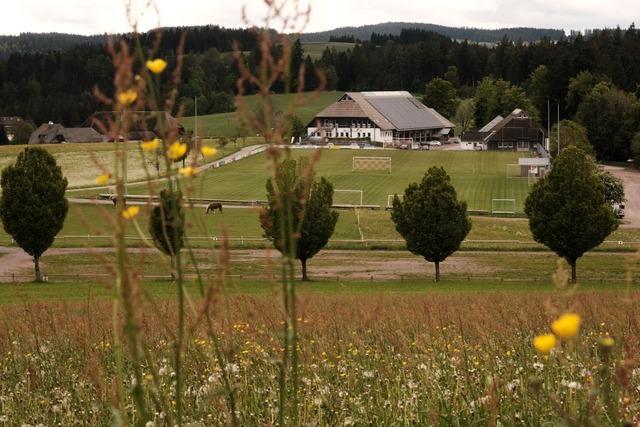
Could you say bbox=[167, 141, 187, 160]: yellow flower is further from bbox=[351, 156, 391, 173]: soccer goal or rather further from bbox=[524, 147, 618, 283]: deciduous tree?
bbox=[351, 156, 391, 173]: soccer goal

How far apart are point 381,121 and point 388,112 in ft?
12.7

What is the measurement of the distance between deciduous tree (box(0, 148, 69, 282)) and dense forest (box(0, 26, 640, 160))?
56.9 metres

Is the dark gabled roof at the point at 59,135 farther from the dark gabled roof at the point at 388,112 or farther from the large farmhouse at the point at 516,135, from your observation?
the large farmhouse at the point at 516,135

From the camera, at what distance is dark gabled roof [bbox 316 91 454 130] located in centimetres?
12525

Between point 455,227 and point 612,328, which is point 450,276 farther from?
point 612,328

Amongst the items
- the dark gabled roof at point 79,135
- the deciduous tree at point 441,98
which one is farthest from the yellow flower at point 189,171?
the deciduous tree at point 441,98

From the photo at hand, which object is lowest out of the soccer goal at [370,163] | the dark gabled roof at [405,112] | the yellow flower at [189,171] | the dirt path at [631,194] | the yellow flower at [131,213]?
the dirt path at [631,194]

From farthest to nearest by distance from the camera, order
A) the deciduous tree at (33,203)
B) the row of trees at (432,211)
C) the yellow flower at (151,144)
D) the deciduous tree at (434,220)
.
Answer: the deciduous tree at (33,203) → the deciduous tree at (434,220) → the row of trees at (432,211) → the yellow flower at (151,144)

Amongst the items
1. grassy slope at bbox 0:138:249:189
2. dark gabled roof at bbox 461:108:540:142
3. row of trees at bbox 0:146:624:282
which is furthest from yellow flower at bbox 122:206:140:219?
dark gabled roof at bbox 461:108:540:142

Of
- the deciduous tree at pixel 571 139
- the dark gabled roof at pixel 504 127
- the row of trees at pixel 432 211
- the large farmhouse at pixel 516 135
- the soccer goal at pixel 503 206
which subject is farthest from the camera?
the dark gabled roof at pixel 504 127

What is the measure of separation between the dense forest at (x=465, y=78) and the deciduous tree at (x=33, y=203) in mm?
56890

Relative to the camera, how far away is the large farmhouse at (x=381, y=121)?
125 m

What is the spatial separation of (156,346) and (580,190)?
28.6 m

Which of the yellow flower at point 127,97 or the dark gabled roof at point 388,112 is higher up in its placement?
the yellow flower at point 127,97
